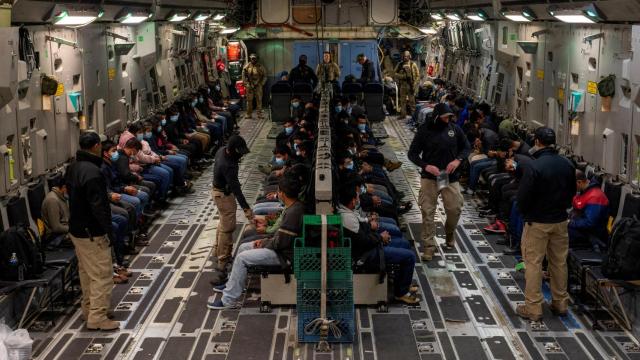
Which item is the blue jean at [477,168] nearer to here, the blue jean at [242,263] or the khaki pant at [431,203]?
the khaki pant at [431,203]

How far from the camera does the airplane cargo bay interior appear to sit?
341 inches

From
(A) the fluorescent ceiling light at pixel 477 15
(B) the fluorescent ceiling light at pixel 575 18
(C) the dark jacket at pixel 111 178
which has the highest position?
(A) the fluorescent ceiling light at pixel 477 15

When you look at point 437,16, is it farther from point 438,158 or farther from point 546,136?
point 546,136

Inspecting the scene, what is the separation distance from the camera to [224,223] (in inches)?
420

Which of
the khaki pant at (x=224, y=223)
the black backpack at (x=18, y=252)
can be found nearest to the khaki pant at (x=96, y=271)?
the black backpack at (x=18, y=252)

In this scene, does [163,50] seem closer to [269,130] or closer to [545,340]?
[269,130]

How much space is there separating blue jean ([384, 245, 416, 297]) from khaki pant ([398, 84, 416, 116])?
15.3 meters

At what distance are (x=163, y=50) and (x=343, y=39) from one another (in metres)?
7.18

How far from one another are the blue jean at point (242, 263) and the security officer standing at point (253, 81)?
53.2 feet

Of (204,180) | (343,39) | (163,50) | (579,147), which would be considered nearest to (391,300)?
(579,147)

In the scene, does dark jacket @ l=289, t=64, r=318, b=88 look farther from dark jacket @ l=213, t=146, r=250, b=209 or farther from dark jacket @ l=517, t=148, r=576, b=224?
dark jacket @ l=517, t=148, r=576, b=224

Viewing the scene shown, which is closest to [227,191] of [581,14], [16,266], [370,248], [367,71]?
[370,248]

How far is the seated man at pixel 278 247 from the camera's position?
8.91m

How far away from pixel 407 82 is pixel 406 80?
0.11m
